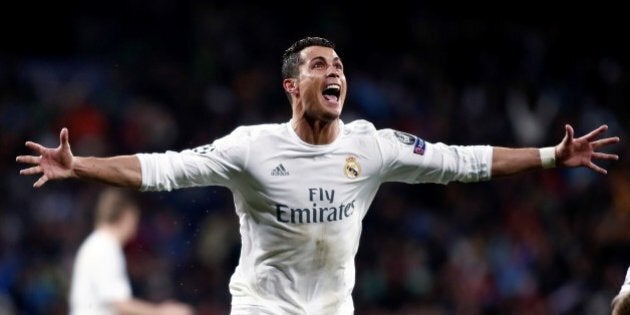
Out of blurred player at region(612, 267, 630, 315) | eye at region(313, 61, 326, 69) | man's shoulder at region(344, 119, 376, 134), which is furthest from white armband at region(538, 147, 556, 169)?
blurred player at region(612, 267, 630, 315)

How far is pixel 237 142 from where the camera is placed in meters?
6.02

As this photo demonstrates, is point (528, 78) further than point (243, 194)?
Yes

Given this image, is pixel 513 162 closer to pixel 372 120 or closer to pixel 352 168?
pixel 352 168

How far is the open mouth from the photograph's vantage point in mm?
6230

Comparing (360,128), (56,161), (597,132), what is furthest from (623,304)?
(56,161)

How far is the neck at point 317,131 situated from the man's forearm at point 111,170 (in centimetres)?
94

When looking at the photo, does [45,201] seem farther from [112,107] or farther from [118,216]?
[118,216]

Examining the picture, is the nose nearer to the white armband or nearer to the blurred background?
the white armband

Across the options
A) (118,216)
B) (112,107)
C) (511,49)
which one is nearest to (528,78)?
(511,49)

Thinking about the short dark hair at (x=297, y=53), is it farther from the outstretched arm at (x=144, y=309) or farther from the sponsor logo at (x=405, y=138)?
the outstretched arm at (x=144, y=309)

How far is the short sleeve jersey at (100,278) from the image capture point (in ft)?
24.7

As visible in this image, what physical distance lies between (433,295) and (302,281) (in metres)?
5.56

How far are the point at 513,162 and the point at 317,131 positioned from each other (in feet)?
3.46

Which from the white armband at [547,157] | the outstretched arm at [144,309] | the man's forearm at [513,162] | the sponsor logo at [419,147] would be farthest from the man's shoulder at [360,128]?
the outstretched arm at [144,309]
